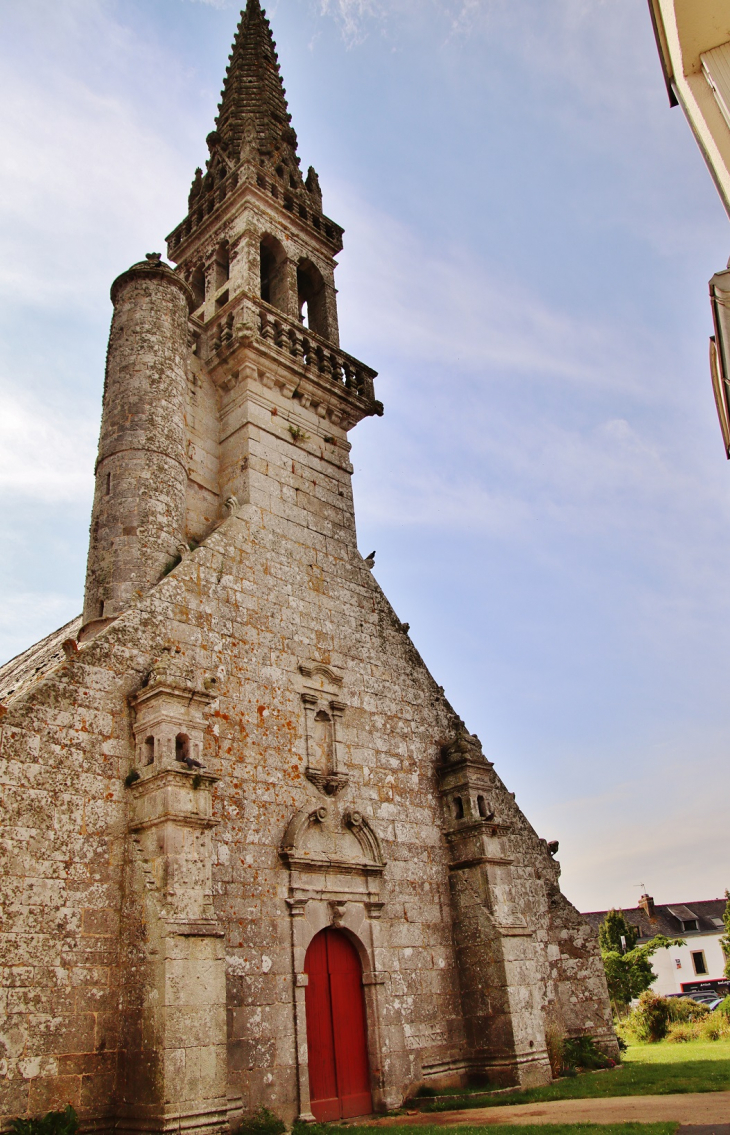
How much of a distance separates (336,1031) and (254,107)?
16.2 m

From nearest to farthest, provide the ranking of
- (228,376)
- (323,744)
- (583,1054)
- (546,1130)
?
(546,1130) < (323,744) < (583,1054) < (228,376)

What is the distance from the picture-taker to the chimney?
44281 mm

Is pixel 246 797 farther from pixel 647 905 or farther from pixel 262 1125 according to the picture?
pixel 647 905

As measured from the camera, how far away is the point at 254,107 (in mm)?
15977

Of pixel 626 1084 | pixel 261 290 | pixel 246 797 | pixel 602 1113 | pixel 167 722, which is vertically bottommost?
pixel 626 1084

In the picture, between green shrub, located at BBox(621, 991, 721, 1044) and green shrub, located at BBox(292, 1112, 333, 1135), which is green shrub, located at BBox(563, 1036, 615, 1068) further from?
green shrub, located at BBox(621, 991, 721, 1044)

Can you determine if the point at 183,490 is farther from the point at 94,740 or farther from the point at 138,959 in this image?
the point at 138,959

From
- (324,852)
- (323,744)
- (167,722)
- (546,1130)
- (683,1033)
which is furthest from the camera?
(683,1033)

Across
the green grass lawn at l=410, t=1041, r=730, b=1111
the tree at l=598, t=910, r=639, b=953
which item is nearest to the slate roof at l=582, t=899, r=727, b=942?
the tree at l=598, t=910, r=639, b=953

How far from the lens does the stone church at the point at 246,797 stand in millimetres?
6789

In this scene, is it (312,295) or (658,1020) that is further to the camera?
(658,1020)

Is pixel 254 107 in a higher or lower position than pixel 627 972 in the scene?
higher

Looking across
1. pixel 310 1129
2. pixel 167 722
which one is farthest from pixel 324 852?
pixel 167 722

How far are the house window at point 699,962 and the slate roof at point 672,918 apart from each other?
879 mm
